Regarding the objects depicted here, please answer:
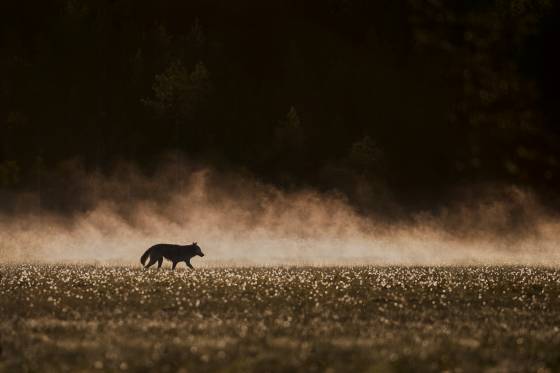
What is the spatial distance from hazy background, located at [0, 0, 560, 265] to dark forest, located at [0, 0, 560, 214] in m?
0.21

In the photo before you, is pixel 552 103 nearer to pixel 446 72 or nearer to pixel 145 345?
pixel 446 72

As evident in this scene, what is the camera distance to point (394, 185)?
120812 mm

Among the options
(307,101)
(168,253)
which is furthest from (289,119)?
(168,253)

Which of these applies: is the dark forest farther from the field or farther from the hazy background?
the field

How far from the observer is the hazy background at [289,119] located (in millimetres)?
114000

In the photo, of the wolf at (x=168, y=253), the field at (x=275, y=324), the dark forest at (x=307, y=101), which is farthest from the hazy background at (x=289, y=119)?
the field at (x=275, y=324)

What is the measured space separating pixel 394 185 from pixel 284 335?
331 feet

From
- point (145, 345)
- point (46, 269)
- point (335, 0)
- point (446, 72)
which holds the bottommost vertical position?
point (145, 345)

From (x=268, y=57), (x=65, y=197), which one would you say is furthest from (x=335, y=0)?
(x=65, y=197)

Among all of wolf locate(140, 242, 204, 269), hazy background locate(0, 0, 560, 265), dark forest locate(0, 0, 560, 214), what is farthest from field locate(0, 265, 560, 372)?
dark forest locate(0, 0, 560, 214)

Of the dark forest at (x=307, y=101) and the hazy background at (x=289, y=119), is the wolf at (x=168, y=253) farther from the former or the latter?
the dark forest at (x=307, y=101)

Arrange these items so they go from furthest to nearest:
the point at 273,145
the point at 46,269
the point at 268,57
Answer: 1. the point at 268,57
2. the point at 273,145
3. the point at 46,269

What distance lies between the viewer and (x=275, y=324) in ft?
73.6

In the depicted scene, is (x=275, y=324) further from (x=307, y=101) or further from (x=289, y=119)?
(x=307, y=101)
